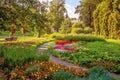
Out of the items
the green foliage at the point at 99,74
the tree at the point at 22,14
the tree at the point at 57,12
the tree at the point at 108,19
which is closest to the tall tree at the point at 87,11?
the tree at the point at 57,12

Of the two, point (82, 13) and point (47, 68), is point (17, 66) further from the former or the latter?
point (82, 13)

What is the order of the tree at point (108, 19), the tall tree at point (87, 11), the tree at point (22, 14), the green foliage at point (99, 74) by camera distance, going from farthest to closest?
the tall tree at point (87, 11), the tree at point (108, 19), the tree at point (22, 14), the green foliage at point (99, 74)

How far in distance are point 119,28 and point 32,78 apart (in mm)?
27172

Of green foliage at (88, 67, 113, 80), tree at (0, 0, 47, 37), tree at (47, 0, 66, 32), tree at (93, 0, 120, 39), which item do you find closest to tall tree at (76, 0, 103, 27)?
tree at (47, 0, 66, 32)

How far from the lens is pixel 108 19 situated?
3544cm

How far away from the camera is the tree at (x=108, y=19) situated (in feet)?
111

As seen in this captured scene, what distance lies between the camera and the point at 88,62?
542 inches

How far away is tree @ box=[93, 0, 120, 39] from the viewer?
33.8 metres

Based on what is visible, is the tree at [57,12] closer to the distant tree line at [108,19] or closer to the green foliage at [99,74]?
the distant tree line at [108,19]

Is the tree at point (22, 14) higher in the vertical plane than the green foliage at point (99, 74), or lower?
higher

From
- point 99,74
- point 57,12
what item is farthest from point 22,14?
point 57,12

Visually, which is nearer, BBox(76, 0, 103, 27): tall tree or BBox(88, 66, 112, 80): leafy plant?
BBox(88, 66, 112, 80): leafy plant

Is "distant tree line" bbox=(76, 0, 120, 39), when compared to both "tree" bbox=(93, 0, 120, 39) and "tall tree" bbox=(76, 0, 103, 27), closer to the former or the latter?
"tree" bbox=(93, 0, 120, 39)

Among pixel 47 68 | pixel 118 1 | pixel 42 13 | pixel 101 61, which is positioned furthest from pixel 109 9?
pixel 47 68
